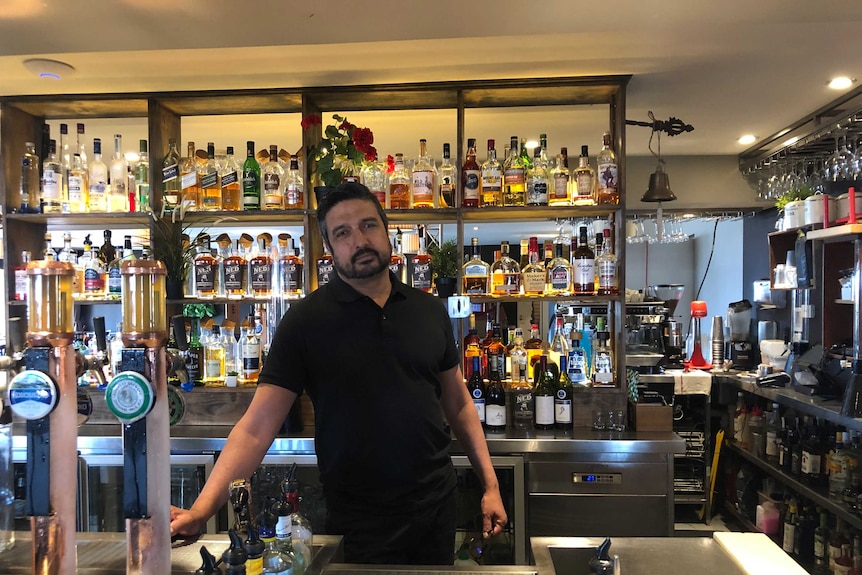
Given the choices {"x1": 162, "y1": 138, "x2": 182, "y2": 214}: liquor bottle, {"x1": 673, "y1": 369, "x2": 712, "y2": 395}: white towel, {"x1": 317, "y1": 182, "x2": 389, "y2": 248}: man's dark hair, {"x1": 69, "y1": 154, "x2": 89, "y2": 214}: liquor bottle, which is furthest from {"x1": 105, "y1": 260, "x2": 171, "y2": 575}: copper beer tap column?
{"x1": 673, "y1": 369, "x2": 712, "y2": 395}: white towel

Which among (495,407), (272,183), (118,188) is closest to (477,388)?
(495,407)

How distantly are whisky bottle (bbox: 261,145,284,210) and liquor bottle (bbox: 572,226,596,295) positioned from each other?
1458 mm

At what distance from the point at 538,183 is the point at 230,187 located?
1507 millimetres

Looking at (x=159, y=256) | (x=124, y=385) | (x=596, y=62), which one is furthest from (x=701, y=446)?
(x=124, y=385)

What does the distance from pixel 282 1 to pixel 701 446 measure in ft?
12.1

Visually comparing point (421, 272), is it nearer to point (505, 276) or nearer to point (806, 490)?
point (505, 276)

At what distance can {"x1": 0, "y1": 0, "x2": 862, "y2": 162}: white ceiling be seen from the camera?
1.86m

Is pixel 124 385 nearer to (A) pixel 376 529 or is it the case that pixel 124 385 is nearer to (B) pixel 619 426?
(A) pixel 376 529

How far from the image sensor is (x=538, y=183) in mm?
2793

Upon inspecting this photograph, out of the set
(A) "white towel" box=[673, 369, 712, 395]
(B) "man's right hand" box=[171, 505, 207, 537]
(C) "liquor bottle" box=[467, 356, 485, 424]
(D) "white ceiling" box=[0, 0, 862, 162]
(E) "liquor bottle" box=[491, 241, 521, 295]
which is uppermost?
(D) "white ceiling" box=[0, 0, 862, 162]

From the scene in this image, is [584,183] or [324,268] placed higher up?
[584,183]

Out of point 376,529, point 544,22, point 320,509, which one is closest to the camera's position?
point 376,529

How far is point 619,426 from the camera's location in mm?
2746

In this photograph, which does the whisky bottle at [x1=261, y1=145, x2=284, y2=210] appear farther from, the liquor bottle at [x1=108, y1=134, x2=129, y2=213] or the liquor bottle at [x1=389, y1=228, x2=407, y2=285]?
the liquor bottle at [x1=108, y1=134, x2=129, y2=213]
